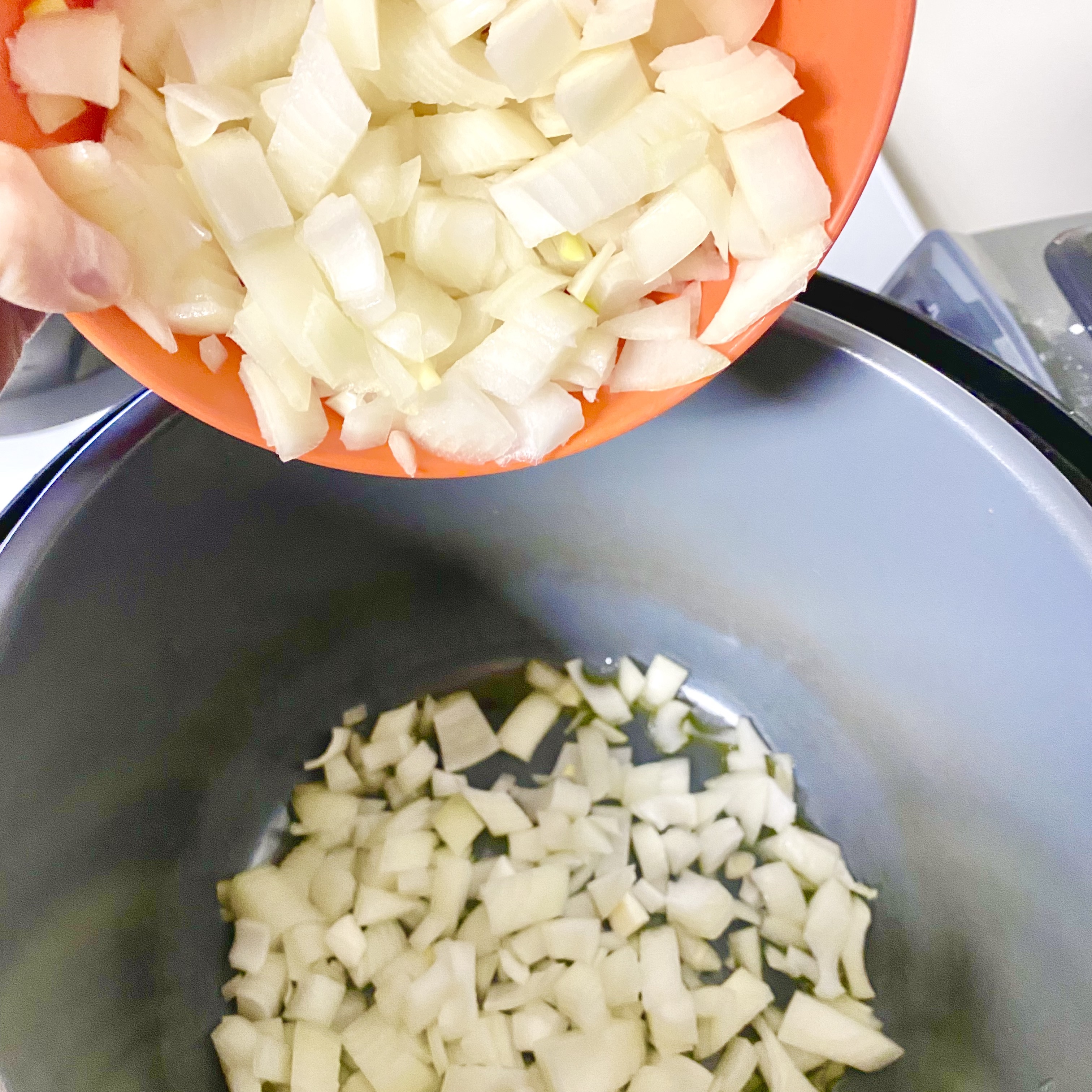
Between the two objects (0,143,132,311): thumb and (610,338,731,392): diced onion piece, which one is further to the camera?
(610,338,731,392): diced onion piece

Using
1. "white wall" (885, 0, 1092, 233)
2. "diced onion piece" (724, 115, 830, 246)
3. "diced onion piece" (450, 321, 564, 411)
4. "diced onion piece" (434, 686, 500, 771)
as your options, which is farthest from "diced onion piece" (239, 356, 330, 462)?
"white wall" (885, 0, 1092, 233)

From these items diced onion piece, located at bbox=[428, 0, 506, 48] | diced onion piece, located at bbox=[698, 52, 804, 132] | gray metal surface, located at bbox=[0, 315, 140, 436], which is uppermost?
diced onion piece, located at bbox=[428, 0, 506, 48]

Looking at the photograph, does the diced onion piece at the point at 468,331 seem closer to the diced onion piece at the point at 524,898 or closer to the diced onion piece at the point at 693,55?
the diced onion piece at the point at 693,55

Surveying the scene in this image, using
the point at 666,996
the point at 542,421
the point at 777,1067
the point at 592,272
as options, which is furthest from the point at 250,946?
the point at 592,272

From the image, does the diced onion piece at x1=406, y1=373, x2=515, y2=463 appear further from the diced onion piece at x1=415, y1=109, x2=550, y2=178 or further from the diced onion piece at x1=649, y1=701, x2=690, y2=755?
the diced onion piece at x1=649, y1=701, x2=690, y2=755

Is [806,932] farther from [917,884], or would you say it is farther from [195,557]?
[195,557]

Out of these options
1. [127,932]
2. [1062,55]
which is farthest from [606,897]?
[1062,55]

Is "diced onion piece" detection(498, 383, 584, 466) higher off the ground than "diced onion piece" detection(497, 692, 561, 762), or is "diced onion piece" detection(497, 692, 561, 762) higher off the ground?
"diced onion piece" detection(498, 383, 584, 466)
